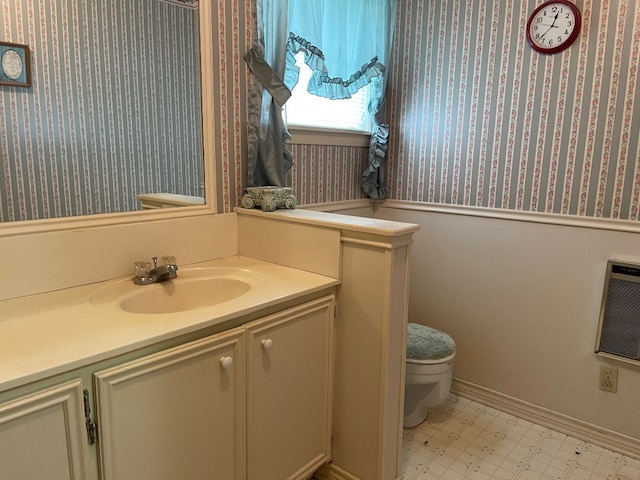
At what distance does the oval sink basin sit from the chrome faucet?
21 millimetres

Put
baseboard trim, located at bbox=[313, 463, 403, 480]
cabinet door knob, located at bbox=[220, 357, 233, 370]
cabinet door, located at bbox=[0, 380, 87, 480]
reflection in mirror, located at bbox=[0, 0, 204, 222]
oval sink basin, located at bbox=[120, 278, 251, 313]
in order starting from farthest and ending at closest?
baseboard trim, located at bbox=[313, 463, 403, 480]
oval sink basin, located at bbox=[120, 278, 251, 313]
reflection in mirror, located at bbox=[0, 0, 204, 222]
cabinet door knob, located at bbox=[220, 357, 233, 370]
cabinet door, located at bbox=[0, 380, 87, 480]

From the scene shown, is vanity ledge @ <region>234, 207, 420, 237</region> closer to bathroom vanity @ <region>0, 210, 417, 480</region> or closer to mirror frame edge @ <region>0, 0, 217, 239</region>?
bathroom vanity @ <region>0, 210, 417, 480</region>

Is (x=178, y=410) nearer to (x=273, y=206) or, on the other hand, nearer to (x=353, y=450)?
(x=353, y=450)

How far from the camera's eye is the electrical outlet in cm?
197

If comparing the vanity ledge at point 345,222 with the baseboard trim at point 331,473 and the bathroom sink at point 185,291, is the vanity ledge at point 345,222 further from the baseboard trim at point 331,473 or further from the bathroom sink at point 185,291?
the baseboard trim at point 331,473

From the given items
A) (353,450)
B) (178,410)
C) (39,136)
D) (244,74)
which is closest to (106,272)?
(39,136)

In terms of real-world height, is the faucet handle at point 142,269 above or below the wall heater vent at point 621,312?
above

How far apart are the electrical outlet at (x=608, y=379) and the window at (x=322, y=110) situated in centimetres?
159

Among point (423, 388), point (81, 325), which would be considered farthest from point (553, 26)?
point (81, 325)

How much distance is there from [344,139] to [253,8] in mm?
809

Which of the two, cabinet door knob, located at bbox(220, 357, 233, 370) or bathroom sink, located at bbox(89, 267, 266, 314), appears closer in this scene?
cabinet door knob, located at bbox(220, 357, 233, 370)

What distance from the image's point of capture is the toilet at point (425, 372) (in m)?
2.00

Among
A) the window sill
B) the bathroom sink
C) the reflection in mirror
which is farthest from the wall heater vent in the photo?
the reflection in mirror

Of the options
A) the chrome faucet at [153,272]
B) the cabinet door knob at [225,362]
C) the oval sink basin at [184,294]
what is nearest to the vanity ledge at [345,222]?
the oval sink basin at [184,294]
